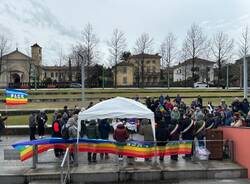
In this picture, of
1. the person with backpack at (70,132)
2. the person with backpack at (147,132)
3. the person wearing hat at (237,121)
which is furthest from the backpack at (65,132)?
the person wearing hat at (237,121)

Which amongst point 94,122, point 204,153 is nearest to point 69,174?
point 94,122

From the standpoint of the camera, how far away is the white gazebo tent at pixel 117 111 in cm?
1398

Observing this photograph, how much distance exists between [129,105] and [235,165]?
4572 millimetres

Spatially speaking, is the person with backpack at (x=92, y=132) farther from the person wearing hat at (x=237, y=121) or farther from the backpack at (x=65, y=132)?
the person wearing hat at (x=237, y=121)

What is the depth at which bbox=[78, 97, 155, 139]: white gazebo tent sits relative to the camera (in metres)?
14.0

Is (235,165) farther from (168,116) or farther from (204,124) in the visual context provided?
(168,116)

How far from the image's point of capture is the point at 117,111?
556 inches

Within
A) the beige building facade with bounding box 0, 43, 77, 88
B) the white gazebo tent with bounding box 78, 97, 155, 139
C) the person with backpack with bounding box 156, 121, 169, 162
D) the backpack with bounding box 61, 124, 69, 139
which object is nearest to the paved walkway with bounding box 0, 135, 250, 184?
the person with backpack with bounding box 156, 121, 169, 162

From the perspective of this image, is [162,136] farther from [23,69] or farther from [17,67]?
→ [17,67]

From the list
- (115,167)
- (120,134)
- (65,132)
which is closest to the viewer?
(115,167)

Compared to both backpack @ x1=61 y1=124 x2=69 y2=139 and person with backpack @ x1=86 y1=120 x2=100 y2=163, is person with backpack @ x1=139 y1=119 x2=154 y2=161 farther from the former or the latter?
backpack @ x1=61 y1=124 x2=69 y2=139

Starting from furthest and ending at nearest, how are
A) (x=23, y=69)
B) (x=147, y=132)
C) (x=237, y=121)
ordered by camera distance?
(x=23, y=69) → (x=237, y=121) → (x=147, y=132)

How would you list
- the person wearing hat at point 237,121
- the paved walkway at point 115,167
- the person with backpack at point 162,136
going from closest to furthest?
the paved walkway at point 115,167 < the person with backpack at point 162,136 < the person wearing hat at point 237,121

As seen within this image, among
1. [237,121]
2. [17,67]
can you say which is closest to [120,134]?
[237,121]
